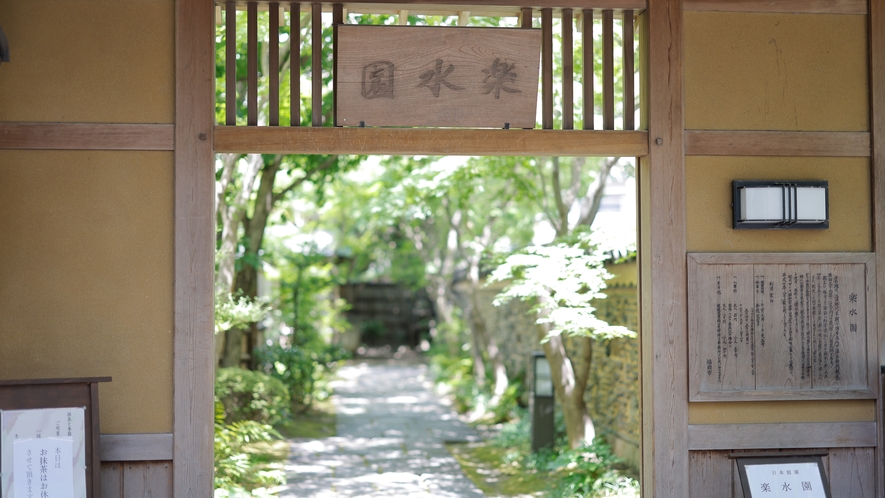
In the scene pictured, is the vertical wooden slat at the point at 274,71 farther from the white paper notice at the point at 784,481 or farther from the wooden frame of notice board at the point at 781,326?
the white paper notice at the point at 784,481

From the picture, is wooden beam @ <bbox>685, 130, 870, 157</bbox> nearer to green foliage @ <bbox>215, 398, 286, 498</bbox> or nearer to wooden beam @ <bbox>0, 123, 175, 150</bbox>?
wooden beam @ <bbox>0, 123, 175, 150</bbox>

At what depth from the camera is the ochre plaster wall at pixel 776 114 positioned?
4.65 meters

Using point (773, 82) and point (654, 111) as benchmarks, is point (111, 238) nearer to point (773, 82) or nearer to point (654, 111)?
point (654, 111)

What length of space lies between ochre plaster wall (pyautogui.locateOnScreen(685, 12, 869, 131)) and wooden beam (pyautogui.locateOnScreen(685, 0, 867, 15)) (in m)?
0.03

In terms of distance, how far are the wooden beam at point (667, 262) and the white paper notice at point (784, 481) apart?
1.35ft

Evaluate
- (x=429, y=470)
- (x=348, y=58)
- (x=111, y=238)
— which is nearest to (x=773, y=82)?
(x=348, y=58)

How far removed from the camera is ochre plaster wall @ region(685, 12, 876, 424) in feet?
15.3

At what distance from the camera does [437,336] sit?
2030cm

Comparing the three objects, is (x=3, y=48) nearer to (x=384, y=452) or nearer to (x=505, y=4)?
(x=505, y=4)

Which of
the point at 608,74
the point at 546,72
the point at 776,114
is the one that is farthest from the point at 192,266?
the point at 776,114

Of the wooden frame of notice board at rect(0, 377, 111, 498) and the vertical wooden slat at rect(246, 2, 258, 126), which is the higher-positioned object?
the vertical wooden slat at rect(246, 2, 258, 126)

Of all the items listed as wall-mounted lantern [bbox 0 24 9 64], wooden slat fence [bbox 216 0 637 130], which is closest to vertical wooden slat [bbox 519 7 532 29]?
wooden slat fence [bbox 216 0 637 130]

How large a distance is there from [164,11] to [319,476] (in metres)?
5.17

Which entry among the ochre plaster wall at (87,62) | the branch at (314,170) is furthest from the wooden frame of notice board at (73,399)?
the branch at (314,170)
